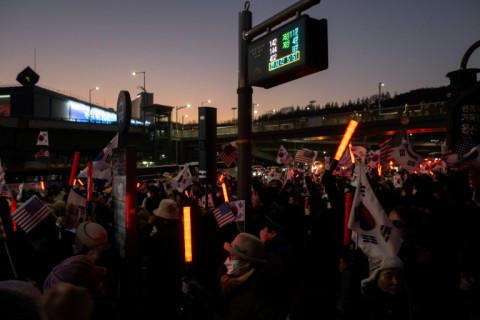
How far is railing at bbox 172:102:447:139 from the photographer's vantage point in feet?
112

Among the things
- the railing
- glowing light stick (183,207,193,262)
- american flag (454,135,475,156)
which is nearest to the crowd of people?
glowing light stick (183,207,193,262)

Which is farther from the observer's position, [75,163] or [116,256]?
[75,163]

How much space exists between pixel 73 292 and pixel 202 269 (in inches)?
194

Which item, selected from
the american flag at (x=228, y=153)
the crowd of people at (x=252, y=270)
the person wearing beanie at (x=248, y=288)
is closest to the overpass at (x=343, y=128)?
the american flag at (x=228, y=153)

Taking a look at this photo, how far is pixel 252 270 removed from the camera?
11.8ft

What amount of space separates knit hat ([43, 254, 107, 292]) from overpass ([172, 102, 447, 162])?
76.2 ft

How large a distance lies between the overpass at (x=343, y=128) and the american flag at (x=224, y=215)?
1942cm

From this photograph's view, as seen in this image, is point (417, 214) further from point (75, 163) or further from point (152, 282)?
point (75, 163)

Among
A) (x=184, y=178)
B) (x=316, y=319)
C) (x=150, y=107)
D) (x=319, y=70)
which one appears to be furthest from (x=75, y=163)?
(x=150, y=107)

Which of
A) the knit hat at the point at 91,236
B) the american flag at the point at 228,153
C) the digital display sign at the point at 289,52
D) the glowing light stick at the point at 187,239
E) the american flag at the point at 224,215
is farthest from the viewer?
the american flag at the point at 228,153

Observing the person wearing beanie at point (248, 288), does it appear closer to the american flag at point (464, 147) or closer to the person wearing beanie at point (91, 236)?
the person wearing beanie at point (91, 236)

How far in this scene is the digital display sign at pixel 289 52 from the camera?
566cm

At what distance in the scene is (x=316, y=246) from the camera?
18.4 ft

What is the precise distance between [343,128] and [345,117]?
130 cm
